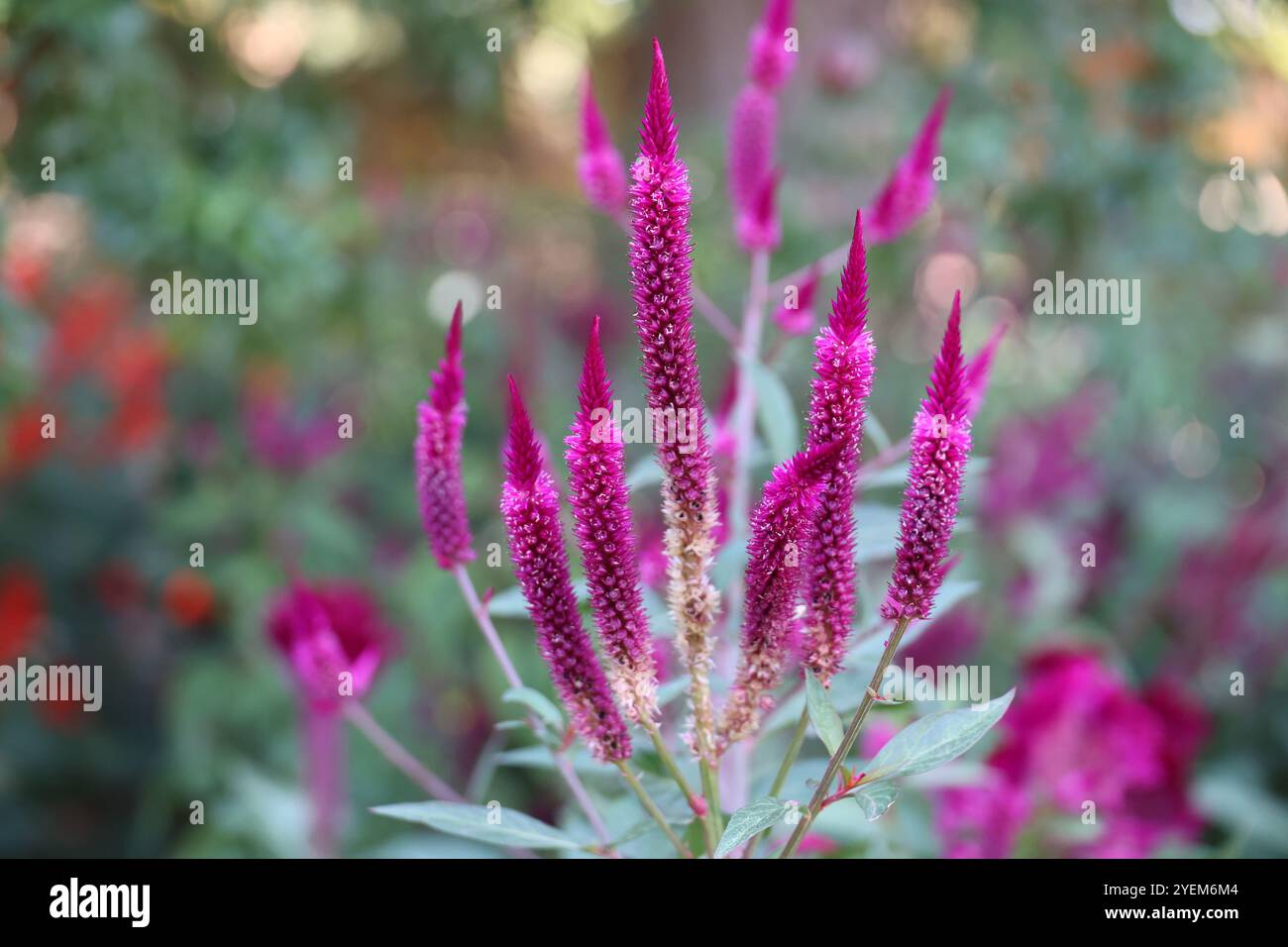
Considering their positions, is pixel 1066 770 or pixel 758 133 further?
pixel 1066 770

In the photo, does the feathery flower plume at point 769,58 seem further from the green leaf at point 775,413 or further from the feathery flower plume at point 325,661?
the feathery flower plume at point 325,661

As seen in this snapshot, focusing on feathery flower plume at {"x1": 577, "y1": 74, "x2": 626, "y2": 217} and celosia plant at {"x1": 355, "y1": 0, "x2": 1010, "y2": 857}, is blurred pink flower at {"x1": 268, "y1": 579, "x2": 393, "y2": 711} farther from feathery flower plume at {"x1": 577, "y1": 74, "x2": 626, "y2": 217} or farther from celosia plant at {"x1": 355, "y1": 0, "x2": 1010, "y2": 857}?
feathery flower plume at {"x1": 577, "y1": 74, "x2": 626, "y2": 217}

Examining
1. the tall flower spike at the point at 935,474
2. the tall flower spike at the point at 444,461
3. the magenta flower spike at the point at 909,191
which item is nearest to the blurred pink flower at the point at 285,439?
the magenta flower spike at the point at 909,191

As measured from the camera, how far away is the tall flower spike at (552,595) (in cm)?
55

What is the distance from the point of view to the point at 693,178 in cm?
262

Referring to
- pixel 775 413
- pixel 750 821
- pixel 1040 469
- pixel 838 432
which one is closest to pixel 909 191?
pixel 775 413

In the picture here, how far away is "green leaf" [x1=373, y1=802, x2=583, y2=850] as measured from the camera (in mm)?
615

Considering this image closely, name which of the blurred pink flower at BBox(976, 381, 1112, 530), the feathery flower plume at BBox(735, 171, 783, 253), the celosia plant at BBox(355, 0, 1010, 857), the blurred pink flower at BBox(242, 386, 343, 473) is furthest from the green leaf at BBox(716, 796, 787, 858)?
the blurred pink flower at BBox(242, 386, 343, 473)

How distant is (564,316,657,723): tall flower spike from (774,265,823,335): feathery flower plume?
0.44 meters

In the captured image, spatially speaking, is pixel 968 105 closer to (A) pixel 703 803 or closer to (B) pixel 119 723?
(A) pixel 703 803

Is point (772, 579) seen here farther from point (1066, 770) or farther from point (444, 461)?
point (1066, 770)

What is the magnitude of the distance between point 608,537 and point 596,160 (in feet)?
1.69

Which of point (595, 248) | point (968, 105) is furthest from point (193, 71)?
point (968, 105)

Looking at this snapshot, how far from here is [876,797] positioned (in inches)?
22.0
